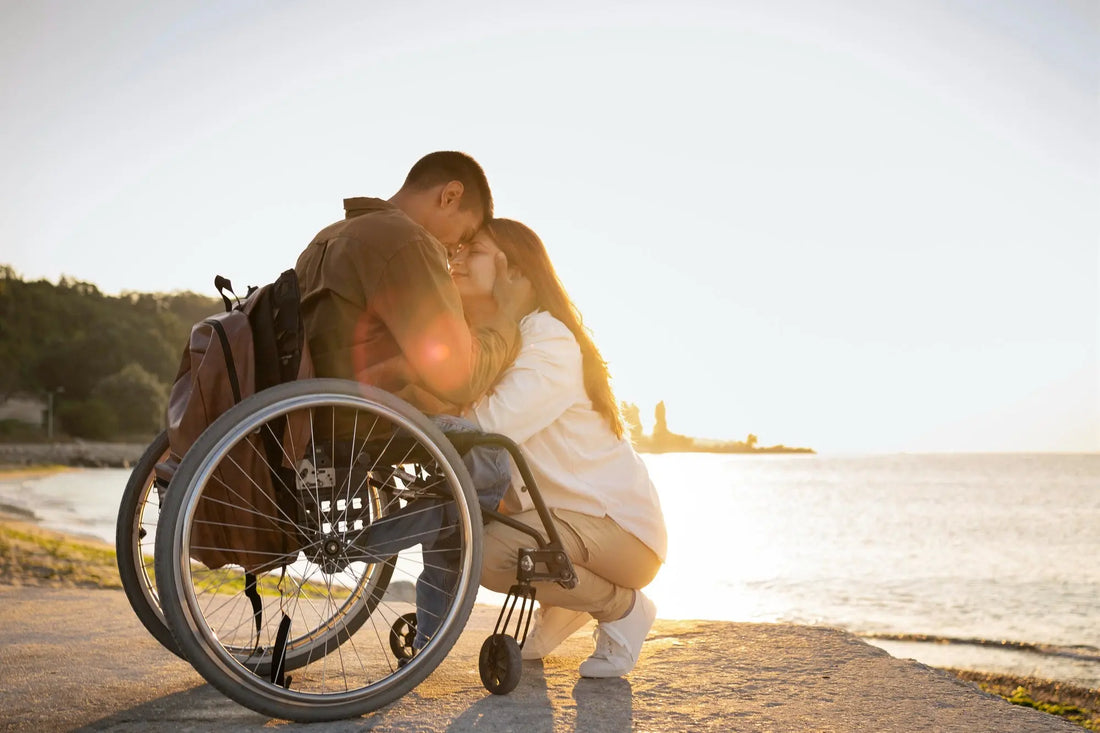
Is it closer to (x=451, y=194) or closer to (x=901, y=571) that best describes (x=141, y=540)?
(x=451, y=194)

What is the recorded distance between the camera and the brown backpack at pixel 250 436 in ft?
7.28

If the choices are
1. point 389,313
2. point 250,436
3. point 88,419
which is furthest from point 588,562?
point 88,419

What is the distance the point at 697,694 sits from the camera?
9.28 ft

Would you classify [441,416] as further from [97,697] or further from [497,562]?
[97,697]

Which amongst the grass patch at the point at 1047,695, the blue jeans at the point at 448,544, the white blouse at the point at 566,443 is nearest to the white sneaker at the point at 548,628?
the white blouse at the point at 566,443

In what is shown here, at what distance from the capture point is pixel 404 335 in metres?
2.48

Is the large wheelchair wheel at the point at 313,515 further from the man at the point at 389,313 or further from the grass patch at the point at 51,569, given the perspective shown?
the grass patch at the point at 51,569

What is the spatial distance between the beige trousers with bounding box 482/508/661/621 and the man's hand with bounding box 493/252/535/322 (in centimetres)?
68

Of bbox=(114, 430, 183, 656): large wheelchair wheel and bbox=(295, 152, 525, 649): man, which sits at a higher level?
bbox=(295, 152, 525, 649): man

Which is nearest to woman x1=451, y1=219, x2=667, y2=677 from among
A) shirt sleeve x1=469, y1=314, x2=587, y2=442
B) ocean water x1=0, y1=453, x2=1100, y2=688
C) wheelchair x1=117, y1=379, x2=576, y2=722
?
shirt sleeve x1=469, y1=314, x2=587, y2=442

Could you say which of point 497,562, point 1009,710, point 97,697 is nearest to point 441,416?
point 497,562

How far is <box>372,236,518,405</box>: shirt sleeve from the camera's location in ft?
8.13

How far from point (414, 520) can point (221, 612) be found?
9.63 ft

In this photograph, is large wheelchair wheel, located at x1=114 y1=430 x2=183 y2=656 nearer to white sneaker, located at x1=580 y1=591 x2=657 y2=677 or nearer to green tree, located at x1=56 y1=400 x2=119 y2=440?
white sneaker, located at x1=580 y1=591 x2=657 y2=677
